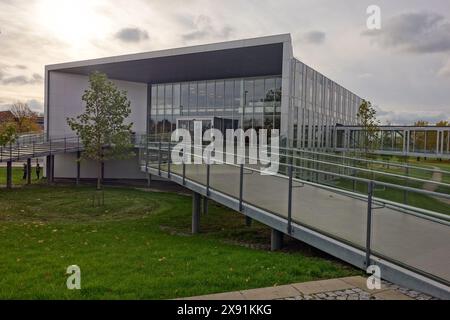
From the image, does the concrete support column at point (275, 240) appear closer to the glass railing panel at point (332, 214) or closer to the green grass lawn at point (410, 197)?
the glass railing panel at point (332, 214)

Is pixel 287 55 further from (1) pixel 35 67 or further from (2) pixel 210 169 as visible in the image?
(1) pixel 35 67

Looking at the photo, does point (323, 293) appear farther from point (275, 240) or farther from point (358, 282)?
point (275, 240)

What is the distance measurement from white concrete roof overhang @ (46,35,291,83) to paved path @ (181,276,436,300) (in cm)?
1423

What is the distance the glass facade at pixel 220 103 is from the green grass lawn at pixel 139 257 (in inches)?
448

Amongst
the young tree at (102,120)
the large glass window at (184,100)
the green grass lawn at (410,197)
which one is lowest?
the green grass lawn at (410,197)

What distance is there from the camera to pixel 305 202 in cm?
822

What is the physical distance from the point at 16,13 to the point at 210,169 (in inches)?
303

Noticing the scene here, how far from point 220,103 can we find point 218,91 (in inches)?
35.6

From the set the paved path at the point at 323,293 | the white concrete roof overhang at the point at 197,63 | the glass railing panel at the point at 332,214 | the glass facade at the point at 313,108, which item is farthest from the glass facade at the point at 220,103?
the paved path at the point at 323,293

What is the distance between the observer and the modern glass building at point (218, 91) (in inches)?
755

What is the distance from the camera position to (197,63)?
22094 mm

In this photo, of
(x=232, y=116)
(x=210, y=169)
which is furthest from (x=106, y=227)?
(x=232, y=116)

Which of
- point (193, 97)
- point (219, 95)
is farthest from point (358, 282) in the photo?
point (193, 97)
